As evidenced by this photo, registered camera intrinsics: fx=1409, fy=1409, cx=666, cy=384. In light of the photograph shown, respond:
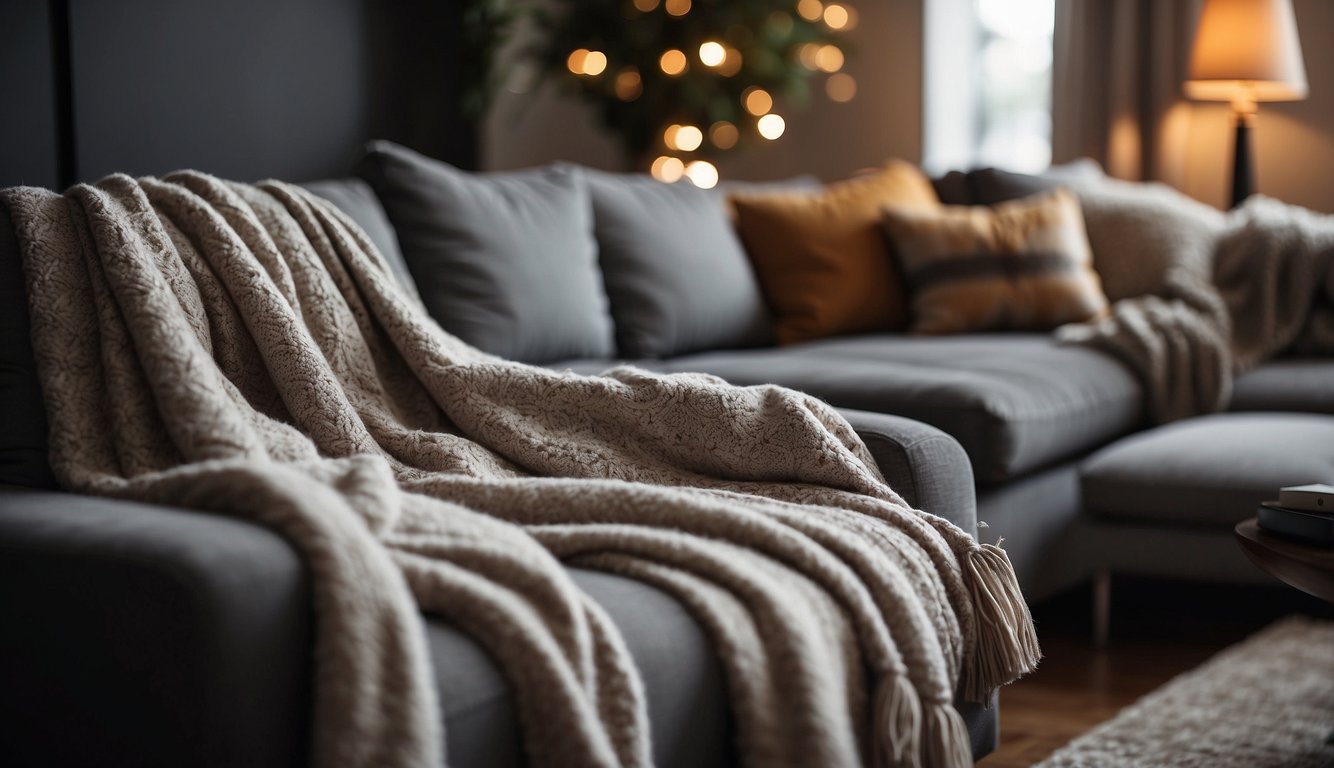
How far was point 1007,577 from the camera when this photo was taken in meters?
1.51

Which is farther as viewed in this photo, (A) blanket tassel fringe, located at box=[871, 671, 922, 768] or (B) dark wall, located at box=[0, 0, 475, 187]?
(B) dark wall, located at box=[0, 0, 475, 187]

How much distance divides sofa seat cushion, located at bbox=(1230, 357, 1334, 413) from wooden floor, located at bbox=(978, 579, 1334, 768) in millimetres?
377

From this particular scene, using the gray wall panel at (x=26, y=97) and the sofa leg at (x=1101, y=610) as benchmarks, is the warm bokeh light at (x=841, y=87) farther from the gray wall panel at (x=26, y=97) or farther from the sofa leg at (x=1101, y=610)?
the sofa leg at (x=1101, y=610)

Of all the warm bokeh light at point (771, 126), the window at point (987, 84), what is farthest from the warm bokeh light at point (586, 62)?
the window at point (987, 84)

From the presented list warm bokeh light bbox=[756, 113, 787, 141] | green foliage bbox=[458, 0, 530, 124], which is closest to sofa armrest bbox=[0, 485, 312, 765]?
green foliage bbox=[458, 0, 530, 124]

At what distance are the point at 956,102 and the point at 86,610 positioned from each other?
4532 mm

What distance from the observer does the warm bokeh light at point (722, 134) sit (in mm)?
4734

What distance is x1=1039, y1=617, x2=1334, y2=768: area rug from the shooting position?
6.36ft

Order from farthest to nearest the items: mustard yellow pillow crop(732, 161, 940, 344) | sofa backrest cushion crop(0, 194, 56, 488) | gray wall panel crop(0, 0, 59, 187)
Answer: gray wall panel crop(0, 0, 59, 187) → mustard yellow pillow crop(732, 161, 940, 344) → sofa backrest cushion crop(0, 194, 56, 488)

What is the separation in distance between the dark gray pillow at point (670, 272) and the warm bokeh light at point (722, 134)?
5.48ft

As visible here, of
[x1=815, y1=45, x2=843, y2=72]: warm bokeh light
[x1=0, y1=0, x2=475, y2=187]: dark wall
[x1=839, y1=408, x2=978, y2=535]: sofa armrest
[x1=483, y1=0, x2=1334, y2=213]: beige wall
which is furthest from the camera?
[x1=815, y1=45, x2=843, y2=72]: warm bokeh light

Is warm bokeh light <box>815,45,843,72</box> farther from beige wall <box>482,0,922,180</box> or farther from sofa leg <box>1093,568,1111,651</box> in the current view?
sofa leg <box>1093,568,1111,651</box>

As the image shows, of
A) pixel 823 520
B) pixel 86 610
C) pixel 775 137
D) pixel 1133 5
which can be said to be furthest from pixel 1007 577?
pixel 775 137

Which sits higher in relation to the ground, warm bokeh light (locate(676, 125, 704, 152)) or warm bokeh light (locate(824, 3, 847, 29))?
warm bokeh light (locate(824, 3, 847, 29))
